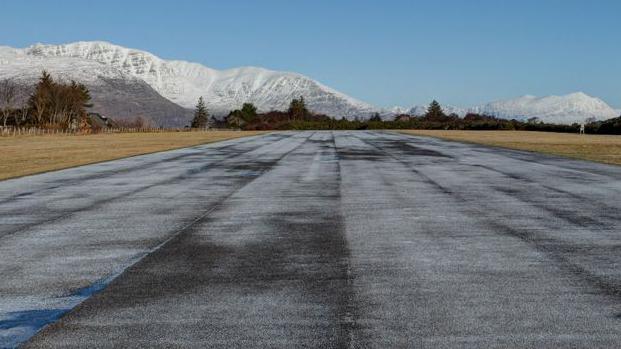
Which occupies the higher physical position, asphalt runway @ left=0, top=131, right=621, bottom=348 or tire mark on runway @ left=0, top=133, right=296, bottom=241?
asphalt runway @ left=0, top=131, right=621, bottom=348

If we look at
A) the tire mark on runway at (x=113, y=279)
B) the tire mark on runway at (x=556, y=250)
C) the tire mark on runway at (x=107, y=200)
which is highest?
the tire mark on runway at (x=556, y=250)

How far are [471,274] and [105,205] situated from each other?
8420mm

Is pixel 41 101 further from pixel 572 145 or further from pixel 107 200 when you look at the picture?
pixel 107 200

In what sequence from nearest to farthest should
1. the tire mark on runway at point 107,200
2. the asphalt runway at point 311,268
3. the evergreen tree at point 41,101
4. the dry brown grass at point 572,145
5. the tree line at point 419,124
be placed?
1. the asphalt runway at point 311,268
2. the tire mark on runway at point 107,200
3. the dry brown grass at point 572,145
4. the tree line at point 419,124
5. the evergreen tree at point 41,101

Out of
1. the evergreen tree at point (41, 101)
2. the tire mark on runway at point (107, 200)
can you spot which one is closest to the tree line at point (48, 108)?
the evergreen tree at point (41, 101)

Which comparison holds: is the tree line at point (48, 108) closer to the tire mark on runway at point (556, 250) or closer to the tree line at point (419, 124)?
the tree line at point (419, 124)

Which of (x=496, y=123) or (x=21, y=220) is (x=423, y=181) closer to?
(x=21, y=220)

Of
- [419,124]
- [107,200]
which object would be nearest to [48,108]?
[419,124]

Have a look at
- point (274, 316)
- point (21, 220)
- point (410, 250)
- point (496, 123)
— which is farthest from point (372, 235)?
point (496, 123)

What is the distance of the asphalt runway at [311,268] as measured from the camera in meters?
5.05

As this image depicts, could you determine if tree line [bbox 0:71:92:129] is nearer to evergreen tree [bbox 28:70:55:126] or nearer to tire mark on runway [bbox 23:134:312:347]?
evergreen tree [bbox 28:70:55:126]

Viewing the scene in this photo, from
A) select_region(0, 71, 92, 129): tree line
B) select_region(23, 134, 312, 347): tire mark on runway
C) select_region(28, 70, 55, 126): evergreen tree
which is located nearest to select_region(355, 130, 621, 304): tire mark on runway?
select_region(23, 134, 312, 347): tire mark on runway

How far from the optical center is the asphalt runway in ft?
16.6

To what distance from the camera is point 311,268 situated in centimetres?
724
